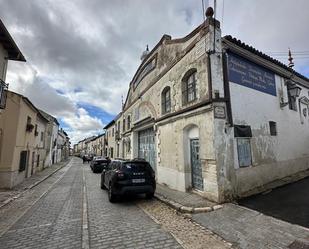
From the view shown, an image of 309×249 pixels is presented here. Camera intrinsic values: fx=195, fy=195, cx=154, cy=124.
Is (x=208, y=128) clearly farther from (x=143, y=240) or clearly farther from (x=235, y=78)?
(x=143, y=240)

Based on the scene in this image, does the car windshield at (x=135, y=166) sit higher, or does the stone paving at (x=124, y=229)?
the car windshield at (x=135, y=166)

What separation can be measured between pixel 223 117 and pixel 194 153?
241 cm

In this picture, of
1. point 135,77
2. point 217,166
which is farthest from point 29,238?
point 135,77

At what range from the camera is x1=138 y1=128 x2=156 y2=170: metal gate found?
13.8 m

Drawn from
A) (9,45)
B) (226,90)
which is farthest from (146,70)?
(226,90)

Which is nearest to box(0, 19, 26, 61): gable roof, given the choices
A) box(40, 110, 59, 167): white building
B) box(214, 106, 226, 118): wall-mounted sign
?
box(214, 106, 226, 118): wall-mounted sign

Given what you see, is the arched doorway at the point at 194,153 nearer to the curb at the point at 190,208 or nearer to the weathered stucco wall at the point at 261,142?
the weathered stucco wall at the point at 261,142

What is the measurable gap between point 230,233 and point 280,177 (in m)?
6.60

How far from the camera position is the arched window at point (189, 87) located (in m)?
9.23

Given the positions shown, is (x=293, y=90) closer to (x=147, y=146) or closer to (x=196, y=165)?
(x=196, y=165)

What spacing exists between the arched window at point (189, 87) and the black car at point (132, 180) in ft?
12.4

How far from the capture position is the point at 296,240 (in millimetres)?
4059

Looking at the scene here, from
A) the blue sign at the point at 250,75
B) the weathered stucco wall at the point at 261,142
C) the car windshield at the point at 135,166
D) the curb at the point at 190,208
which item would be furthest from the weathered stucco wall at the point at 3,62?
the blue sign at the point at 250,75

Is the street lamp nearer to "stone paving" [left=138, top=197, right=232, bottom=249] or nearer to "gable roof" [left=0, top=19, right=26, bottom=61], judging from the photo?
"stone paving" [left=138, top=197, right=232, bottom=249]
